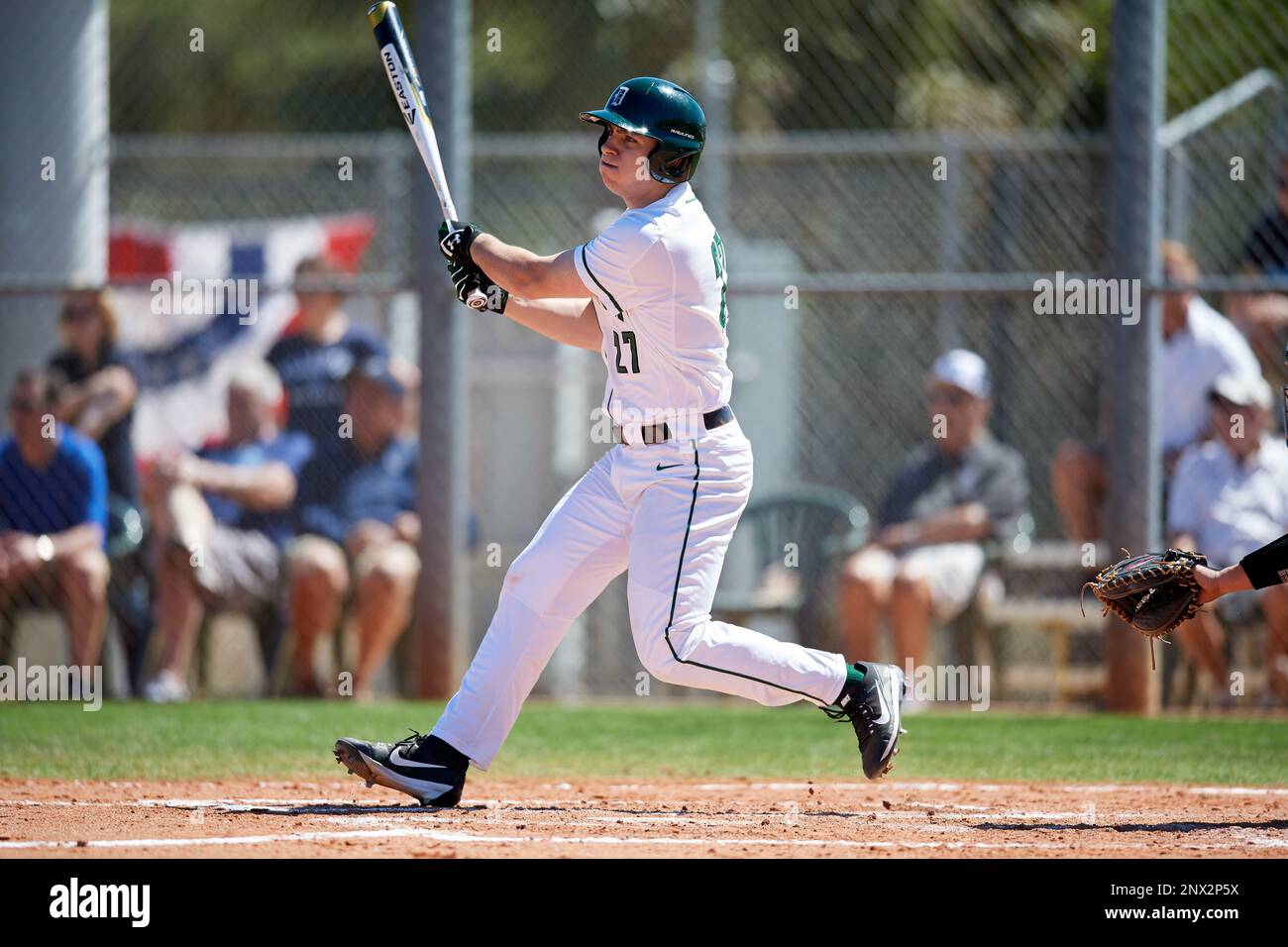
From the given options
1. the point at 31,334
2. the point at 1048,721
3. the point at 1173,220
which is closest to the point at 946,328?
the point at 1173,220

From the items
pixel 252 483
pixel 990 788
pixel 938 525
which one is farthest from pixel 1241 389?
pixel 252 483

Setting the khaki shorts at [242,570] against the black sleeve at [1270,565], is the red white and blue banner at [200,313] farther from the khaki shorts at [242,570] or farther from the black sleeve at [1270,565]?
the black sleeve at [1270,565]

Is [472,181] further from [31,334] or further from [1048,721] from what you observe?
[1048,721]

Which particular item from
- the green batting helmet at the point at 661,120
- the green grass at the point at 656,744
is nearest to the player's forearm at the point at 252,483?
the green grass at the point at 656,744

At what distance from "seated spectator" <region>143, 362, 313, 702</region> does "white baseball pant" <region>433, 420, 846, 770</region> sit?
11.8ft

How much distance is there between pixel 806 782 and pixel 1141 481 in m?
2.73

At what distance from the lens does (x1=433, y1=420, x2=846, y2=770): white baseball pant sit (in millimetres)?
4777

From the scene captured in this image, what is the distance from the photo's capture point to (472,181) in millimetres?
10695

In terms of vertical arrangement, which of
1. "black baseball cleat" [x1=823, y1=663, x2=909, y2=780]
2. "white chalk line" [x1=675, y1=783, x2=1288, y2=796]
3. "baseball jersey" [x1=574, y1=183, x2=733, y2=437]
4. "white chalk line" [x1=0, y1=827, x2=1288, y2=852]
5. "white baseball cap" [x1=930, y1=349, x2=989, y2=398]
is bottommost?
"white chalk line" [x1=675, y1=783, x2=1288, y2=796]

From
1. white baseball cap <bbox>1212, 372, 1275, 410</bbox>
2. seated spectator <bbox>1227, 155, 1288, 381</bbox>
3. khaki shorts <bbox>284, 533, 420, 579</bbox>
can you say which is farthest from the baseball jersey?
seated spectator <bbox>1227, 155, 1288, 381</bbox>

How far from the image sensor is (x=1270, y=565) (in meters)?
4.68

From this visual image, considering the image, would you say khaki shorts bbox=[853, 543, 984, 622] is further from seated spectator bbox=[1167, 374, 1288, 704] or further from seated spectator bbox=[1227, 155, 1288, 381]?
seated spectator bbox=[1227, 155, 1288, 381]

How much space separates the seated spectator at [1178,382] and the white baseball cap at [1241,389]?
5 centimetres

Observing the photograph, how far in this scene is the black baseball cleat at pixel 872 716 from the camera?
4930 millimetres
